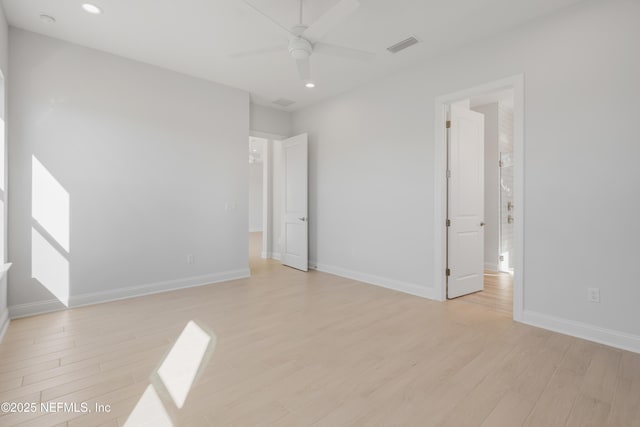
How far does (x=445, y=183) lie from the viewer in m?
3.73

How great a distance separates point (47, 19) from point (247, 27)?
6.31 feet

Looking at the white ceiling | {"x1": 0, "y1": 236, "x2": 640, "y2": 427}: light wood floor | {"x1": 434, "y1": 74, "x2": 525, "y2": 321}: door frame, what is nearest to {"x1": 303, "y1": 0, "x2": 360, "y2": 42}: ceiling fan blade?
the white ceiling

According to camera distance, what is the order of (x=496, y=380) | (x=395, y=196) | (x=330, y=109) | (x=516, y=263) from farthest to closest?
(x=330, y=109) < (x=395, y=196) < (x=516, y=263) < (x=496, y=380)

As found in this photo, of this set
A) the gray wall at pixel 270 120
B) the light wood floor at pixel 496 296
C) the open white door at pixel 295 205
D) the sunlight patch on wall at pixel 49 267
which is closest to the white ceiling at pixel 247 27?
the gray wall at pixel 270 120

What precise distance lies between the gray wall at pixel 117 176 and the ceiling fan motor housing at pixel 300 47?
229 centimetres

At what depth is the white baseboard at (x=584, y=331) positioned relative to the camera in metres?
2.45

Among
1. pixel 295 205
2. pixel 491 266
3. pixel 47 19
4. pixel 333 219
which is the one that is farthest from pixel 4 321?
pixel 491 266

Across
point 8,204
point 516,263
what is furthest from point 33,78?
point 516,263

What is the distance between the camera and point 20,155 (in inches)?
124

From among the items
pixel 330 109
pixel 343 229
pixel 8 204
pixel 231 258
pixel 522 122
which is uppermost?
pixel 330 109

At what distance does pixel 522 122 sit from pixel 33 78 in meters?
5.05

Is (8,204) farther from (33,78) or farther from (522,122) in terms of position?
(522,122)

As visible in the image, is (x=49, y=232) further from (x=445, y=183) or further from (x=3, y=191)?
(x=445, y=183)

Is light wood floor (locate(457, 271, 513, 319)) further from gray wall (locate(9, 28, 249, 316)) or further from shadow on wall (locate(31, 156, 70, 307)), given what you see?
shadow on wall (locate(31, 156, 70, 307))
